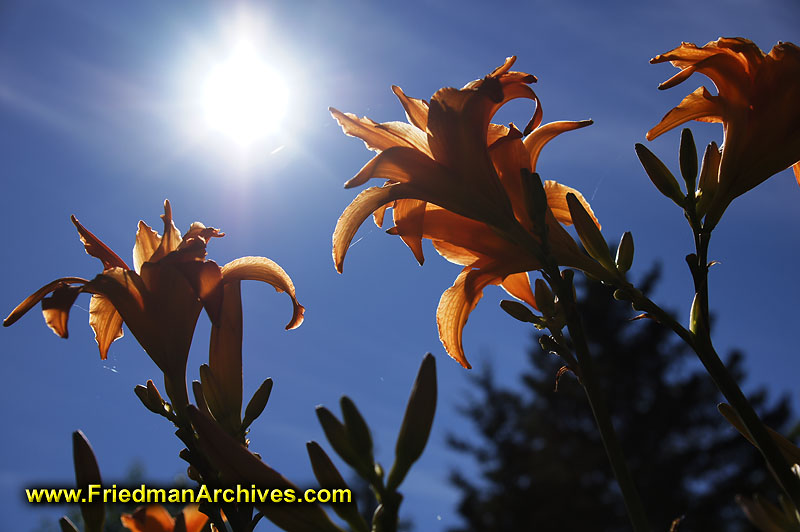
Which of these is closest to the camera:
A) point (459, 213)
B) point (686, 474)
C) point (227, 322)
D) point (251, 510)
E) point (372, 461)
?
point (372, 461)

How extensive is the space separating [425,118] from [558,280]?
516mm

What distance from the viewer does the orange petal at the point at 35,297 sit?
4.05 feet

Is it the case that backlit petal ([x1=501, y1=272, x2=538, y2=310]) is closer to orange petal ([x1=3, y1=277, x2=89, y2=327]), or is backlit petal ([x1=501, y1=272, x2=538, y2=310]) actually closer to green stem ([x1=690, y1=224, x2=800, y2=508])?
green stem ([x1=690, y1=224, x2=800, y2=508])

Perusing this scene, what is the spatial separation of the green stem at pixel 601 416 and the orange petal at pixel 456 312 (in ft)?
1.03

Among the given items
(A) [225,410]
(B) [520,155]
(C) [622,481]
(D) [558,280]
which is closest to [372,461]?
(C) [622,481]

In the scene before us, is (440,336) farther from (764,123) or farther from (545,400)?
(545,400)

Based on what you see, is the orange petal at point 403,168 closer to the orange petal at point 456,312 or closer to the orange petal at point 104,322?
the orange petal at point 456,312

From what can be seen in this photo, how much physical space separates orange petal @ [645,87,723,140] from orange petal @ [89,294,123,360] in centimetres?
146

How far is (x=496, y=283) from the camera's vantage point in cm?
134

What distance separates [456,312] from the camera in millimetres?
1397

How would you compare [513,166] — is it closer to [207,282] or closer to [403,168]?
[403,168]

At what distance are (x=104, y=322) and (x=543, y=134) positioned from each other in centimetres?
121

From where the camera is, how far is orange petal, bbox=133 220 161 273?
153 centimetres

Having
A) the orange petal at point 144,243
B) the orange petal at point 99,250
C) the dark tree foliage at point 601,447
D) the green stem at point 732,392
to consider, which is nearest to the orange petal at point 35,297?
the orange petal at point 99,250
